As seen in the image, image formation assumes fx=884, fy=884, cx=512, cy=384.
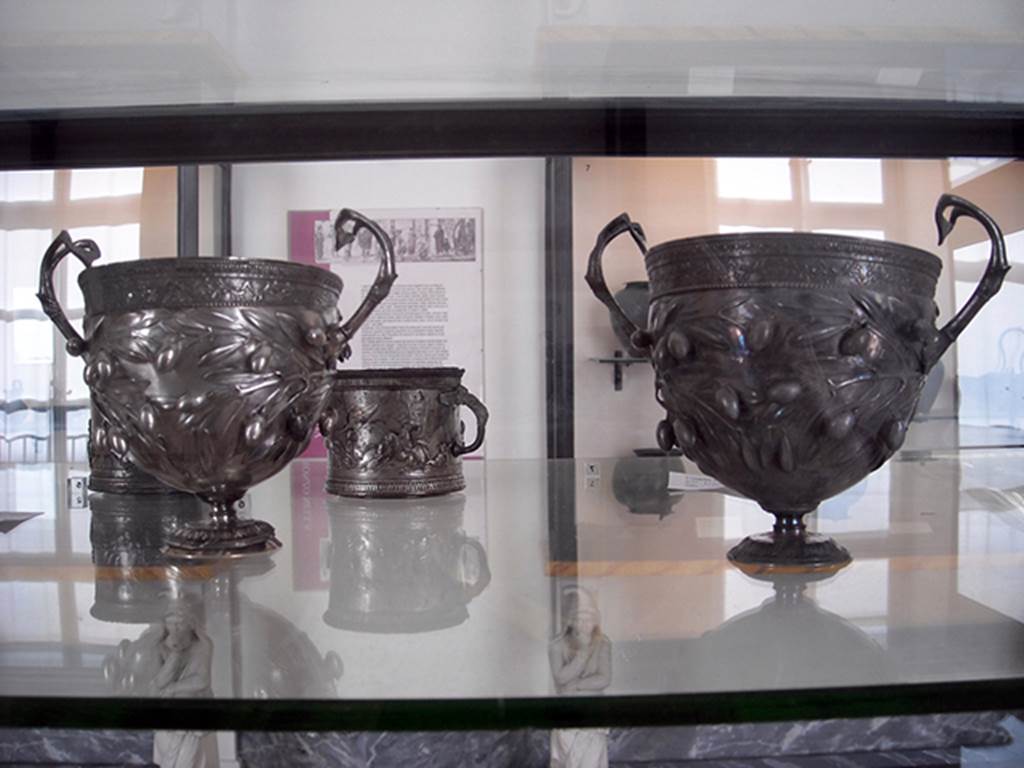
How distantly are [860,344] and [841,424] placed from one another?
4cm

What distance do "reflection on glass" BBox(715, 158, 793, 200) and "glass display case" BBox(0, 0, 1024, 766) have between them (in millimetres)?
468

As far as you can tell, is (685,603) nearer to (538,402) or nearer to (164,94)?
(164,94)

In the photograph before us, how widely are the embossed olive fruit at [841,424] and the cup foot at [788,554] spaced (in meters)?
0.09

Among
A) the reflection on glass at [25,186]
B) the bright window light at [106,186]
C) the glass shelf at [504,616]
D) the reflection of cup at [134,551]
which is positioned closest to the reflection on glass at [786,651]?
the glass shelf at [504,616]

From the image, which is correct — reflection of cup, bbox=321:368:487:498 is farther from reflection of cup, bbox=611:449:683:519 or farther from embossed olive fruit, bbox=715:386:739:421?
embossed olive fruit, bbox=715:386:739:421

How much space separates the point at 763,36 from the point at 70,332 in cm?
42

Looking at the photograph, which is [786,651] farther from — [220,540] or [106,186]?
[106,186]

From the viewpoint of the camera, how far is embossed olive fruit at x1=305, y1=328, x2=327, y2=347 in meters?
0.45

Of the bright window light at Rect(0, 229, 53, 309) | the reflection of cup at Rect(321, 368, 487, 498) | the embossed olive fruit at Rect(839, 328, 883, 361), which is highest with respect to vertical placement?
the bright window light at Rect(0, 229, 53, 309)

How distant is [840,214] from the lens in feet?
4.55

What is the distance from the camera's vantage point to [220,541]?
19.7 inches

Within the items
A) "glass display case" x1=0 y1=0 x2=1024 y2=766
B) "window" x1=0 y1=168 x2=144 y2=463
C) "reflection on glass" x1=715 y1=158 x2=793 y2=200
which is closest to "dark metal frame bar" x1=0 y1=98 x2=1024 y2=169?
"glass display case" x1=0 y1=0 x2=1024 y2=766

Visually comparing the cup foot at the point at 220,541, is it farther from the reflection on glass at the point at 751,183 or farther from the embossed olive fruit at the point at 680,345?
the reflection on glass at the point at 751,183

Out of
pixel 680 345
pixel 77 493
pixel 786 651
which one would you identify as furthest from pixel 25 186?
pixel 786 651
